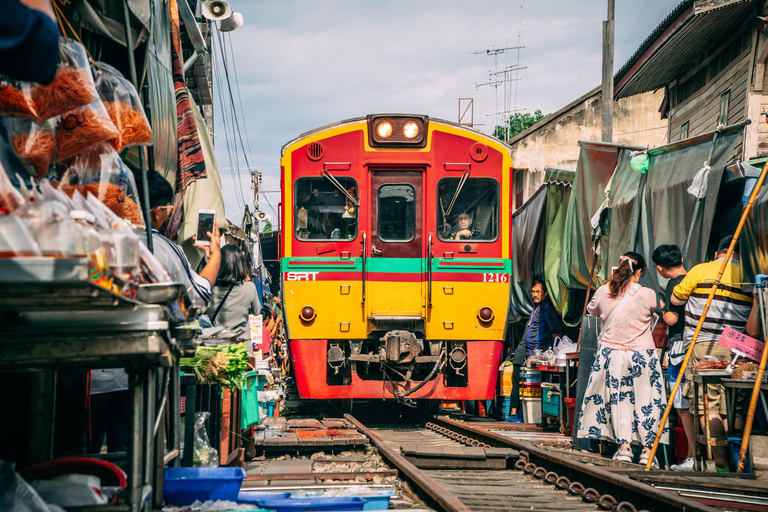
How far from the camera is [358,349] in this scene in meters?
7.99

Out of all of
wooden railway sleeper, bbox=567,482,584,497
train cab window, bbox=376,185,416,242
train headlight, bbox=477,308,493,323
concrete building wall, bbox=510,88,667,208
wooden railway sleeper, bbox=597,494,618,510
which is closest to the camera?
wooden railway sleeper, bbox=597,494,618,510

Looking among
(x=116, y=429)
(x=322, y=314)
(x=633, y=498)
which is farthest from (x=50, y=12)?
(x=322, y=314)

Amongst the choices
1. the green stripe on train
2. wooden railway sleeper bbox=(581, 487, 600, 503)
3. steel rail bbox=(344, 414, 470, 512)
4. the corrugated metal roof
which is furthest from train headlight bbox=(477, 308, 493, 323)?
the corrugated metal roof

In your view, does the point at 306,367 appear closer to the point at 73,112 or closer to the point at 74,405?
the point at 74,405

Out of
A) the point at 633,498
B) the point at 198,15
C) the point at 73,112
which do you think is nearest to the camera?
the point at 73,112

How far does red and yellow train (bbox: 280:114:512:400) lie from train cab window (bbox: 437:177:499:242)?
0.04ft

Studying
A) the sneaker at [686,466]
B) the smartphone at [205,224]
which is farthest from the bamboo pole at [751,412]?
the smartphone at [205,224]

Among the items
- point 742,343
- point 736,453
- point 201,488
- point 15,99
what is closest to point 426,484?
point 201,488

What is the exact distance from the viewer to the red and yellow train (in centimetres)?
799

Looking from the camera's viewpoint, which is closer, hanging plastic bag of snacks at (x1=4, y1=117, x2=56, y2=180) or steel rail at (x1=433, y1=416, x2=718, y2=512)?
hanging plastic bag of snacks at (x1=4, y1=117, x2=56, y2=180)

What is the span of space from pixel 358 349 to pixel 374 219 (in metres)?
1.44

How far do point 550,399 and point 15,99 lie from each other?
6.94 metres

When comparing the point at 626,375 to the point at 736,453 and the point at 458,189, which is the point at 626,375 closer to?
the point at 736,453

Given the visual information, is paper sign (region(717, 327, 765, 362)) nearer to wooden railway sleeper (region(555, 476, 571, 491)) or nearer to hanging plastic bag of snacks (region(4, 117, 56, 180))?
wooden railway sleeper (region(555, 476, 571, 491))
